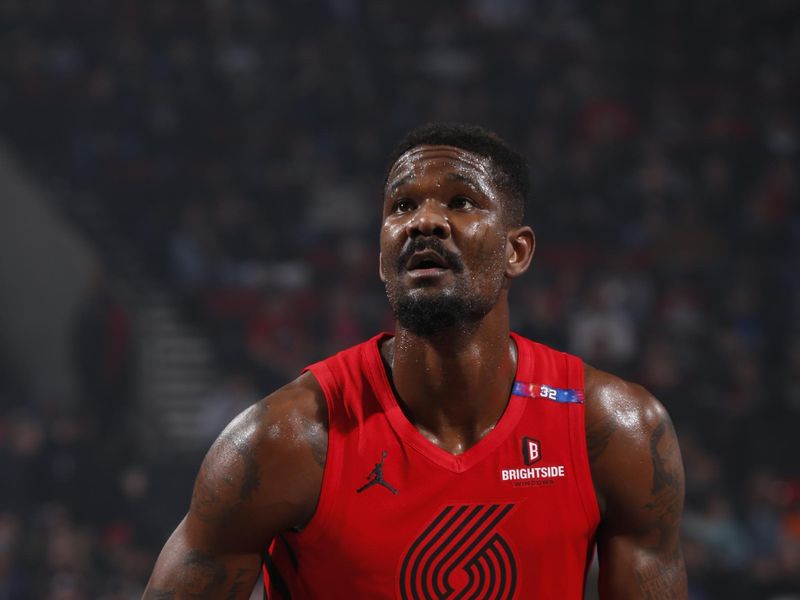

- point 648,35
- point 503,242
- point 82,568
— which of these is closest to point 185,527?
point 503,242

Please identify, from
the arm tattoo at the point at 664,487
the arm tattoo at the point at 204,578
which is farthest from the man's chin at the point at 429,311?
the arm tattoo at the point at 204,578

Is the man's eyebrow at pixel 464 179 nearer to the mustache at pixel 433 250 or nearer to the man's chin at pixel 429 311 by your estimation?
the mustache at pixel 433 250

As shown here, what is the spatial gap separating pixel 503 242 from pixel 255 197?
26.7 feet

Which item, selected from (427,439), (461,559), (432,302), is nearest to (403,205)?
(432,302)

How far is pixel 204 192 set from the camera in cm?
1049

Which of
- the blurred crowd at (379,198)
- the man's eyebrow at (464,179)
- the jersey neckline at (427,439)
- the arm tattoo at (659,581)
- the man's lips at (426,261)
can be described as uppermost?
the blurred crowd at (379,198)

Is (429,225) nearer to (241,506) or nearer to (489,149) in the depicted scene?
(489,149)

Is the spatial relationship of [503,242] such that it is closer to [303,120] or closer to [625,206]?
[625,206]

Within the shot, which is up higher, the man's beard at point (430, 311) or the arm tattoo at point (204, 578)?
the man's beard at point (430, 311)

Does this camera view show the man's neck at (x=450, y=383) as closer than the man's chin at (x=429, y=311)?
No

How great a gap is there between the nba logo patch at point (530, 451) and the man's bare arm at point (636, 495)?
119mm

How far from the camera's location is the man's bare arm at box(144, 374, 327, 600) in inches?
91.7

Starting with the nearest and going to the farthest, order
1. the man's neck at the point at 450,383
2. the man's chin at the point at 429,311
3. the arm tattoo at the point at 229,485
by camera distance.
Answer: the arm tattoo at the point at 229,485, the man's chin at the point at 429,311, the man's neck at the point at 450,383

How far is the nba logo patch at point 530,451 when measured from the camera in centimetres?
247
